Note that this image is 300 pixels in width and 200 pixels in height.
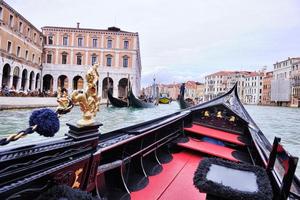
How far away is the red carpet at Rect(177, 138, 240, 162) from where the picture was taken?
6.29 ft

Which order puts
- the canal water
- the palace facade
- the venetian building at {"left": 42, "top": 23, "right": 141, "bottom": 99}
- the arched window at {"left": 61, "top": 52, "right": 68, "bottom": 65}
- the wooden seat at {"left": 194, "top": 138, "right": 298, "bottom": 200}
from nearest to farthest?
the wooden seat at {"left": 194, "top": 138, "right": 298, "bottom": 200} < the canal water < the palace facade < the venetian building at {"left": 42, "top": 23, "right": 141, "bottom": 99} < the arched window at {"left": 61, "top": 52, "right": 68, "bottom": 65}

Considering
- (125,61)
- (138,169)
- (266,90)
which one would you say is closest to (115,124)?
(138,169)

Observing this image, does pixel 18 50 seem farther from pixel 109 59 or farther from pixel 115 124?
pixel 115 124

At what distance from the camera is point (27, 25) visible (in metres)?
14.6

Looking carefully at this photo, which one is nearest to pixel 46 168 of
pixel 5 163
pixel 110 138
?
pixel 5 163

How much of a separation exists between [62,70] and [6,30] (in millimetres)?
5695

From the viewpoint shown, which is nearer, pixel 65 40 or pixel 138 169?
pixel 138 169

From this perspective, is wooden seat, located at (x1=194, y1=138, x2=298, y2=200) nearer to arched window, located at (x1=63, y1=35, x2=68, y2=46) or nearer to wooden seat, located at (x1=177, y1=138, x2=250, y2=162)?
wooden seat, located at (x1=177, y1=138, x2=250, y2=162)

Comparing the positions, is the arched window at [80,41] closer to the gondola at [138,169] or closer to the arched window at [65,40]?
the arched window at [65,40]

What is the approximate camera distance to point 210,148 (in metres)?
2.10

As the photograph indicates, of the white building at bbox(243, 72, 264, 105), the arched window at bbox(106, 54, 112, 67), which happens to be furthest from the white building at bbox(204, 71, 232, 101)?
the arched window at bbox(106, 54, 112, 67)

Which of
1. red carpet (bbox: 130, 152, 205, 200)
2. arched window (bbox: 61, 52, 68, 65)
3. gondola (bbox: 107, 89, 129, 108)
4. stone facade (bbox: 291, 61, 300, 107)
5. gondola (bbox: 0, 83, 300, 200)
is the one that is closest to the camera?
gondola (bbox: 0, 83, 300, 200)

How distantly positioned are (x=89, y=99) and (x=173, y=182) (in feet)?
2.93

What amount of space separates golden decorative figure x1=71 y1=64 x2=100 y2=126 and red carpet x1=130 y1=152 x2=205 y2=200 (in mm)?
562
